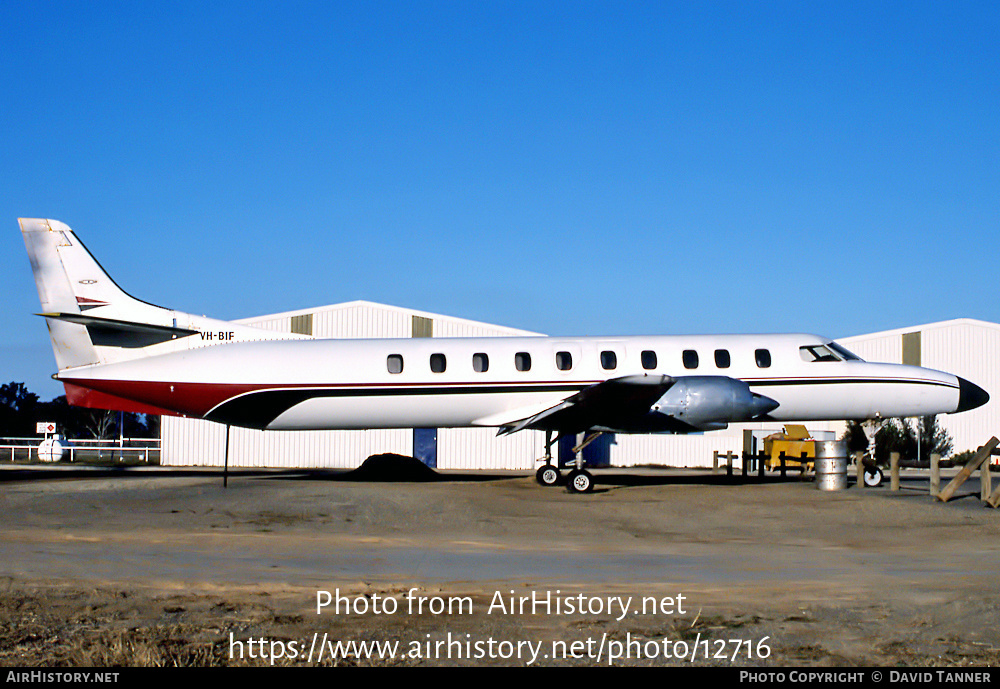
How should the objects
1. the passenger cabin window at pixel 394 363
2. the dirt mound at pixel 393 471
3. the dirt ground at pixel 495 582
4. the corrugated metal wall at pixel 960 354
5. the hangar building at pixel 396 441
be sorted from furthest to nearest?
the corrugated metal wall at pixel 960 354 < the hangar building at pixel 396 441 < the dirt mound at pixel 393 471 < the passenger cabin window at pixel 394 363 < the dirt ground at pixel 495 582

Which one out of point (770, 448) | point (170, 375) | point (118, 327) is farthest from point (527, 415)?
point (770, 448)

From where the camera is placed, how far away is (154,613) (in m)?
7.89

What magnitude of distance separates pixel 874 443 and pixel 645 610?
36603 millimetres

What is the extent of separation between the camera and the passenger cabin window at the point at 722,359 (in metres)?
21.7

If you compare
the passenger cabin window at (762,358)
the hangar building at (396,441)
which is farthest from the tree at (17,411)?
the passenger cabin window at (762,358)

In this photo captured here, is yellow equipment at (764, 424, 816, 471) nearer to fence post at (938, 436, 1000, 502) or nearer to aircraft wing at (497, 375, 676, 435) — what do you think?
fence post at (938, 436, 1000, 502)

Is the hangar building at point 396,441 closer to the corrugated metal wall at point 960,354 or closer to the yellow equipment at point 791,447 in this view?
the corrugated metal wall at point 960,354

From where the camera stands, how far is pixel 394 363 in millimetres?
21719

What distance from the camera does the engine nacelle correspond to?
19.9m

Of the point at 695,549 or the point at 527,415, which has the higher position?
the point at 527,415

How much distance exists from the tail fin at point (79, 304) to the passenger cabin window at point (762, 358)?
47.2 feet

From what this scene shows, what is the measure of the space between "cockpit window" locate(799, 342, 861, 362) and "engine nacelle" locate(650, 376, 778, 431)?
2632mm
